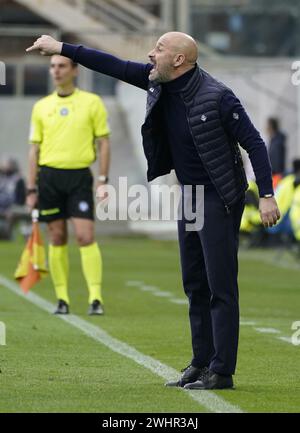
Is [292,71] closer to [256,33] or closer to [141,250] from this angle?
[141,250]

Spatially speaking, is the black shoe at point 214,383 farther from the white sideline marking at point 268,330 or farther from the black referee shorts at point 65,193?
the black referee shorts at point 65,193

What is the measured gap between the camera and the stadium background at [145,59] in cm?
2200

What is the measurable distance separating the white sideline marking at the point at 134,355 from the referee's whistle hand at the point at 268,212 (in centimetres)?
97

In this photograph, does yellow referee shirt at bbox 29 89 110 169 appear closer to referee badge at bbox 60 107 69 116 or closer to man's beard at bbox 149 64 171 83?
referee badge at bbox 60 107 69 116

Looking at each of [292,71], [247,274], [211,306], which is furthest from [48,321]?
[292,71]

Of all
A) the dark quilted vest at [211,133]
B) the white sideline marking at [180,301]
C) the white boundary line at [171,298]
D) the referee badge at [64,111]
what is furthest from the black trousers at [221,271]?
the white sideline marking at [180,301]

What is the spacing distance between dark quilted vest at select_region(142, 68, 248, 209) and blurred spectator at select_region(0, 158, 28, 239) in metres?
20.6

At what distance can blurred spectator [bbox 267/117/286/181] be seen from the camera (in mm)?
25328

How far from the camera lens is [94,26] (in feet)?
131

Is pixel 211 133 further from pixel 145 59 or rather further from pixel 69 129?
pixel 145 59

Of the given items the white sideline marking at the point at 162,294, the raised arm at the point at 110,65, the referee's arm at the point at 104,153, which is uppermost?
the raised arm at the point at 110,65

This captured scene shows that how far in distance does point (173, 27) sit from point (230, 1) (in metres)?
2.56

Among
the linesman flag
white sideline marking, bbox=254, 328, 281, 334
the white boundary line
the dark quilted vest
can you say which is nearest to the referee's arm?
the linesman flag
